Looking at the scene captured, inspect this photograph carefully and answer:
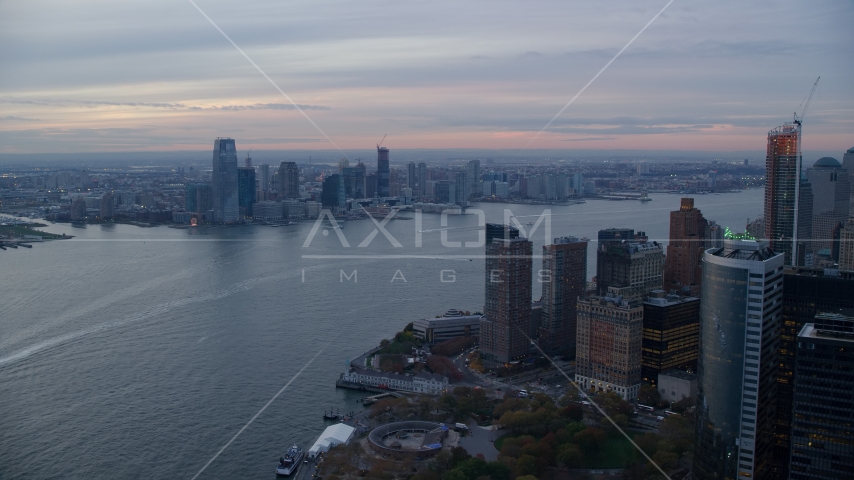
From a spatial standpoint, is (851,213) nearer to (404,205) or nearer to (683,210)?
(683,210)

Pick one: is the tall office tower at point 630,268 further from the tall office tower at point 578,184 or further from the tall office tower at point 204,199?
the tall office tower at point 578,184

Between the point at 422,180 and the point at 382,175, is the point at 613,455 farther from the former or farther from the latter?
the point at 422,180

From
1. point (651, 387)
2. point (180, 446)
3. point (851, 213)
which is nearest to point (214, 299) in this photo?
point (180, 446)

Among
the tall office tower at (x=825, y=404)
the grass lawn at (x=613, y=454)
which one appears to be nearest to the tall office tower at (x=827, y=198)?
the grass lawn at (x=613, y=454)

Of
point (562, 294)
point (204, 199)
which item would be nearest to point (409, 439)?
point (562, 294)

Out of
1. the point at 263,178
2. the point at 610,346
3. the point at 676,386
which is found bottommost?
the point at 676,386

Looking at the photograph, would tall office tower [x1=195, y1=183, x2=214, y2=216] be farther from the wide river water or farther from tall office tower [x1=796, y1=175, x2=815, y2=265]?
tall office tower [x1=796, y1=175, x2=815, y2=265]
